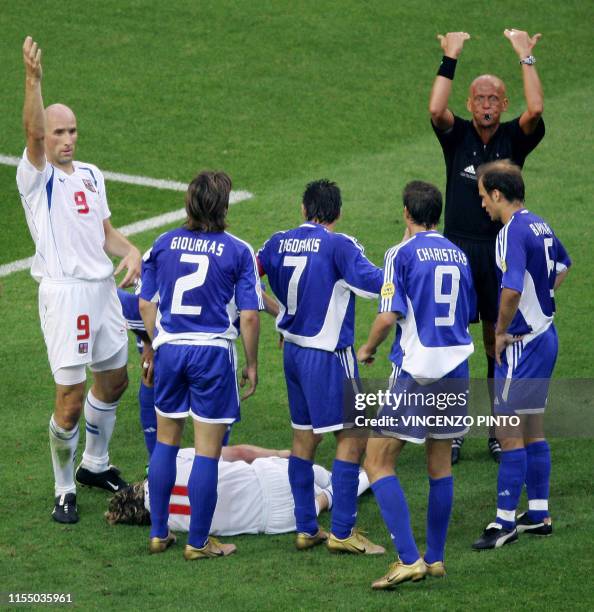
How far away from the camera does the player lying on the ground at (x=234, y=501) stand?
23.2ft

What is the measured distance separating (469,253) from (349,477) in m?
2.11

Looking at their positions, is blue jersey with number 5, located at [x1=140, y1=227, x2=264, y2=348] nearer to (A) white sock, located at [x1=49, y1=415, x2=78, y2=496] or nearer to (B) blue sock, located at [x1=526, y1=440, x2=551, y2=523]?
(A) white sock, located at [x1=49, y1=415, x2=78, y2=496]

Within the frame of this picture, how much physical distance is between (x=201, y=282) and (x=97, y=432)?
1715 millimetres

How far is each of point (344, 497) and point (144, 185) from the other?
801cm

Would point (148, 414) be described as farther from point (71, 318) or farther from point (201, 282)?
point (201, 282)

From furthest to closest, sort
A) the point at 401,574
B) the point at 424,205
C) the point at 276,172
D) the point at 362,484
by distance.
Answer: the point at 276,172 → the point at 362,484 → the point at 424,205 → the point at 401,574

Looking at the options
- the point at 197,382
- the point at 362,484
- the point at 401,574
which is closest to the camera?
the point at 401,574

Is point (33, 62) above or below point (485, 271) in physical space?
above

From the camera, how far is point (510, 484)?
6.81 m

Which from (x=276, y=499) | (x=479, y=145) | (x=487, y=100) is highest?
(x=487, y=100)

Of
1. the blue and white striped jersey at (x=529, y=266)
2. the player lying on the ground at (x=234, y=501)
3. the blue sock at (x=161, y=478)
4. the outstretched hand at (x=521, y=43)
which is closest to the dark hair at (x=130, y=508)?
the player lying on the ground at (x=234, y=501)

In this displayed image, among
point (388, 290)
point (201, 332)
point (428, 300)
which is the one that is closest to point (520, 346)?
point (428, 300)

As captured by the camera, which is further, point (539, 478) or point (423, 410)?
point (539, 478)

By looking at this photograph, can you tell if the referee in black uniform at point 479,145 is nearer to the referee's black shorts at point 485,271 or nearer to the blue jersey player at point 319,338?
the referee's black shorts at point 485,271
